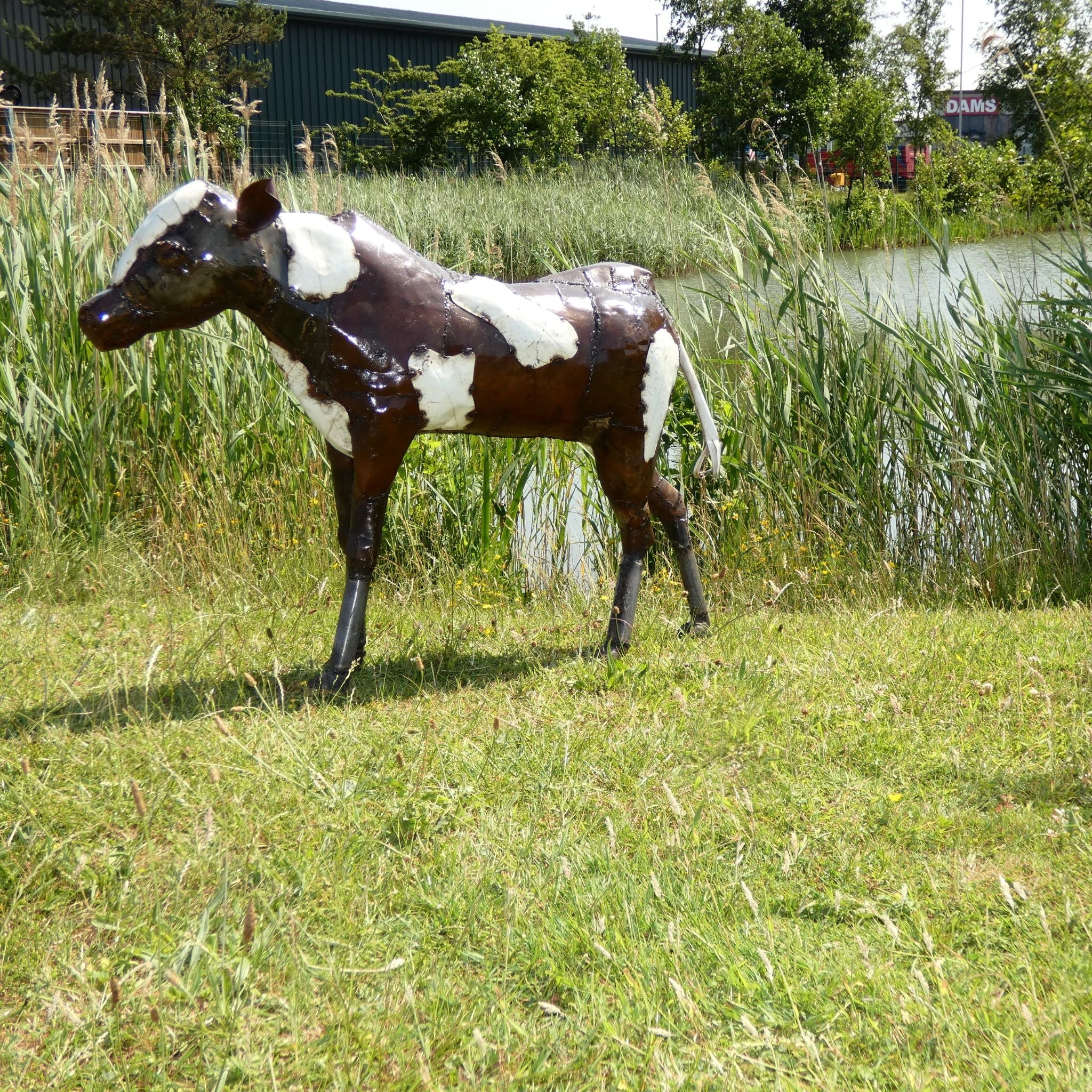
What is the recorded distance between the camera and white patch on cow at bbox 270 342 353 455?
10.3 feet

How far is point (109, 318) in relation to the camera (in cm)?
294

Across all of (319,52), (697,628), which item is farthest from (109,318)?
(319,52)

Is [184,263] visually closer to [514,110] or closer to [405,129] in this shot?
[514,110]

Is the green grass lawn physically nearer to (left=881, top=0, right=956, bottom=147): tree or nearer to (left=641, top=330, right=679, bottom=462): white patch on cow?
(left=641, top=330, right=679, bottom=462): white patch on cow

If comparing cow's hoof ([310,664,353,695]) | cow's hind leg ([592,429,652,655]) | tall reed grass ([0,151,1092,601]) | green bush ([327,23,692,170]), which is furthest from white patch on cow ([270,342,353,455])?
green bush ([327,23,692,170])

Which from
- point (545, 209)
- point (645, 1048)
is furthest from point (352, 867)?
point (545, 209)

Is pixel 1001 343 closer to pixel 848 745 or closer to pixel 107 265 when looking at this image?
pixel 848 745

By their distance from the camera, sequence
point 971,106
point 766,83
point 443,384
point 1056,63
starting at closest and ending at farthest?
point 443,384 → point 1056,63 → point 766,83 → point 971,106

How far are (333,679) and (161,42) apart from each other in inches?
846

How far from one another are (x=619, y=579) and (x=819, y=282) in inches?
78.3

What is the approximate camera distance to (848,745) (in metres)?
3.02

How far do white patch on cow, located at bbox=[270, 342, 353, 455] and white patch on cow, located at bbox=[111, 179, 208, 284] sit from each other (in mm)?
424

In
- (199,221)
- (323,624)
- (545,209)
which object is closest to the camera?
(199,221)

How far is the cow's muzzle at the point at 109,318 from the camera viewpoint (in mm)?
2936
